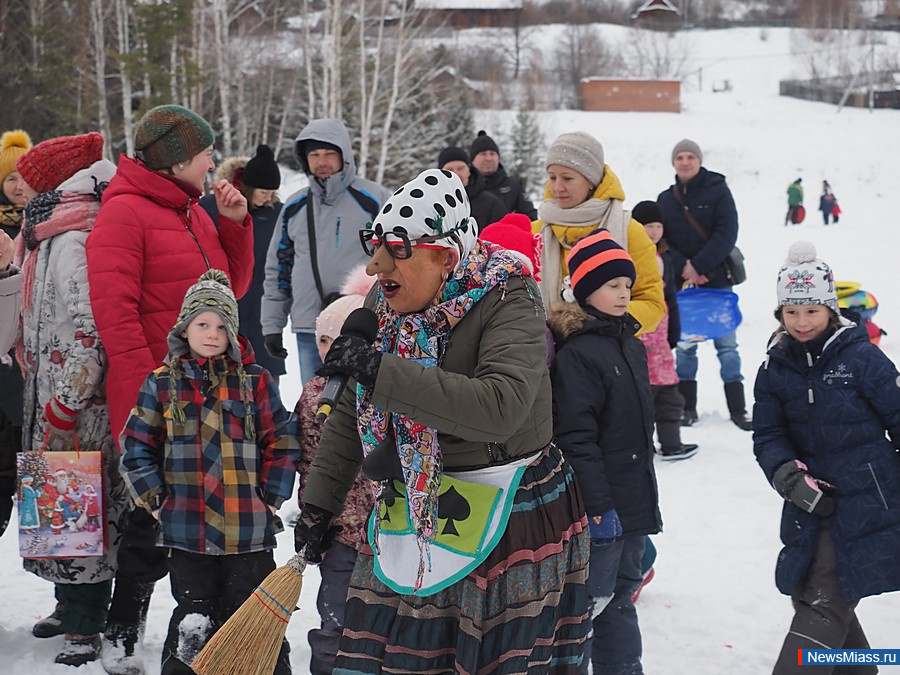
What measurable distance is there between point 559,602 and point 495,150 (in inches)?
220

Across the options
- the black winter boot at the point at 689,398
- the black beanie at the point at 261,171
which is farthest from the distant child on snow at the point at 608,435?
the black winter boot at the point at 689,398

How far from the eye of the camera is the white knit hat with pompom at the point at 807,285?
11.6 feet

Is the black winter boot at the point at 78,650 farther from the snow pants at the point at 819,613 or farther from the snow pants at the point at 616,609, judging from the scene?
the snow pants at the point at 819,613

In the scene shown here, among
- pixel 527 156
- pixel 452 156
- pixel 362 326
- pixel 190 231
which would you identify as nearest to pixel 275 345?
pixel 190 231

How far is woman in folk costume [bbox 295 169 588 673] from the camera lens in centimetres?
231

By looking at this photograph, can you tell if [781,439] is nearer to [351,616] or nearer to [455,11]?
[351,616]

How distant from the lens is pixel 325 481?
8.53 feet

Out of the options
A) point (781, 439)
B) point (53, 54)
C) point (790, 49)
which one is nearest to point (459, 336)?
point (781, 439)

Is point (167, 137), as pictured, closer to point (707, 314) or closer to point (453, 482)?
point (453, 482)

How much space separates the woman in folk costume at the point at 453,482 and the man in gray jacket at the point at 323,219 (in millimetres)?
2632

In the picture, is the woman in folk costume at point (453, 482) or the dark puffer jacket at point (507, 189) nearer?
the woman in folk costume at point (453, 482)

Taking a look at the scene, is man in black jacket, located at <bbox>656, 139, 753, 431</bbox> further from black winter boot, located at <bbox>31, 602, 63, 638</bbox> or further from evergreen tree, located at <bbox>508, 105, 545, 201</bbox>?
evergreen tree, located at <bbox>508, 105, 545, 201</bbox>

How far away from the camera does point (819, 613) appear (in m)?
3.40

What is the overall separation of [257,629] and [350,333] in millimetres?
972
